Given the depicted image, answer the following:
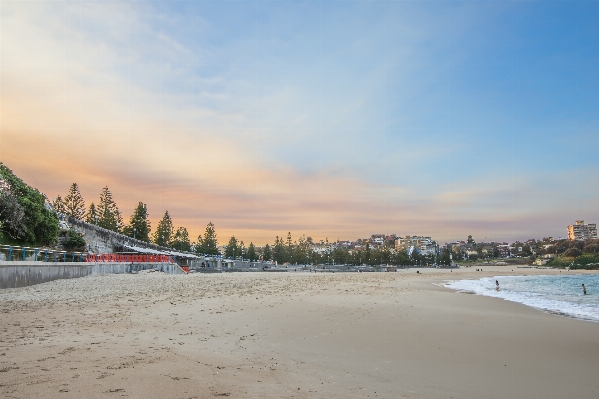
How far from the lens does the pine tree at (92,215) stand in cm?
8662

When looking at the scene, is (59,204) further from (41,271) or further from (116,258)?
(41,271)

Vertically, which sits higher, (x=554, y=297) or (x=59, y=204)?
(x=59, y=204)

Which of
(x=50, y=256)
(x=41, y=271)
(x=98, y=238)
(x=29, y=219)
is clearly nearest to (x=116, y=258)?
(x=50, y=256)

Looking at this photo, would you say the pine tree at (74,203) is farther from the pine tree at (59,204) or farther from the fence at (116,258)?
the fence at (116,258)

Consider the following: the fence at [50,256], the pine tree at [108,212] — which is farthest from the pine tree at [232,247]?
the fence at [50,256]

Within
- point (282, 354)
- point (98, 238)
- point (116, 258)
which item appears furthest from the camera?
point (98, 238)

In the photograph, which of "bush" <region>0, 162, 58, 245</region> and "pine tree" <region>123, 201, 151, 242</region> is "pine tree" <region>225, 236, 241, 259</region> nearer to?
"pine tree" <region>123, 201, 151, 242</region>

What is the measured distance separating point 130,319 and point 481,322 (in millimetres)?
10416

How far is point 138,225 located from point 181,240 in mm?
27721

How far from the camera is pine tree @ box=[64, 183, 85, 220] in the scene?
8338 cm

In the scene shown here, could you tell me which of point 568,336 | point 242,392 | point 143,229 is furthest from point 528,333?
point 143,229

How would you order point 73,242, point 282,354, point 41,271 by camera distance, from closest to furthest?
point 282,354
point 41,271
point 73,242

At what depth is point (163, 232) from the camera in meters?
100

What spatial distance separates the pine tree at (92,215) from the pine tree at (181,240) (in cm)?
2647
